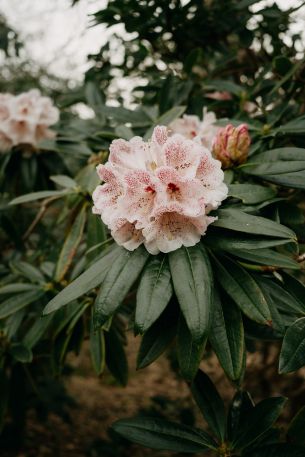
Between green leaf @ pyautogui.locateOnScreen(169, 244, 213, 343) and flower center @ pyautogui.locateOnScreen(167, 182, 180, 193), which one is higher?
flower center @ pyautogui.locateOnScreen(167, 182, 180, 193)

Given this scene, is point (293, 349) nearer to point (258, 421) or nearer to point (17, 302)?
point (258, 421)

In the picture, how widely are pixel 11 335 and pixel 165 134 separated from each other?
Answer: 2.72ft

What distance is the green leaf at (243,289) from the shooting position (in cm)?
81

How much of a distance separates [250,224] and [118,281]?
274 millimetres

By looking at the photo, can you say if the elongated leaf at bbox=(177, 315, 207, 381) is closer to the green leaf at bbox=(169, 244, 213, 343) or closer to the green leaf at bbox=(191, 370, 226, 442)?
the green leaf at bbox=(169, 244, 213, 343)

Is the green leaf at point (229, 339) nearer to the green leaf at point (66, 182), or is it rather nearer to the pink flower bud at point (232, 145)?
the pink flower bud at point (232, 145)

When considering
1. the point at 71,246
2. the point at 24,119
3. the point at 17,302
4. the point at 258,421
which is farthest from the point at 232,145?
the point at 24,119

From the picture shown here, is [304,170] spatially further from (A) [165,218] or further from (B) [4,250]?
(B) [4,250]

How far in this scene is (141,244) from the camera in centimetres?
90

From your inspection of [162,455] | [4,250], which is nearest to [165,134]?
[4,250]

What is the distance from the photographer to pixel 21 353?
1290 mm

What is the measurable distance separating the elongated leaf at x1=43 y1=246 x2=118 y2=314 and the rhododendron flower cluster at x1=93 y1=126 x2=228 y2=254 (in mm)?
73

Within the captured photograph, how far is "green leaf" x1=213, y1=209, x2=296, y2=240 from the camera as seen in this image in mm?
801

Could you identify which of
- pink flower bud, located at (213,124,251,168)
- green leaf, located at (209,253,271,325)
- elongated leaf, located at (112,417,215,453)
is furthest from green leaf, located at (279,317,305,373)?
pink flower bud, located at (213,124,251,168)
